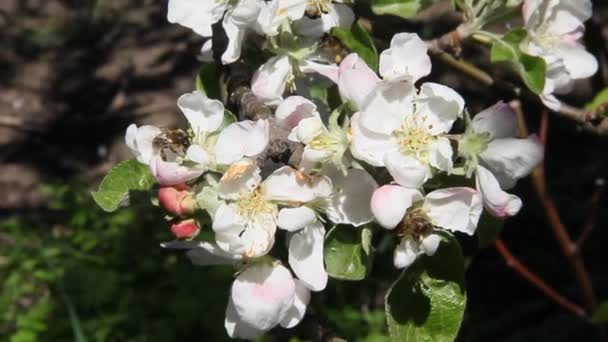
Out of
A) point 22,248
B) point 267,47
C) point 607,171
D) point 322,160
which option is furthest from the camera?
point 22,248

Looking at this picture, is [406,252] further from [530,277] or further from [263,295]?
[530,277]

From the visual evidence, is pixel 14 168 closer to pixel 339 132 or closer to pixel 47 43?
pixel 47 43

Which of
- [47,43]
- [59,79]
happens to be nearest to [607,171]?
[59,79]

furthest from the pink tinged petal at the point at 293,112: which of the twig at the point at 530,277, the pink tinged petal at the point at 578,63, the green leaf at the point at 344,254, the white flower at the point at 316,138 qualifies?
the twig at the point at 530,277

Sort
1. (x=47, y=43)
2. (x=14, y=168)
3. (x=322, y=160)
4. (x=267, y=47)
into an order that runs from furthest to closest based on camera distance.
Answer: (x=47, y=43), (x=14, y=168), (x=267, y=47), (x=322, y=160)

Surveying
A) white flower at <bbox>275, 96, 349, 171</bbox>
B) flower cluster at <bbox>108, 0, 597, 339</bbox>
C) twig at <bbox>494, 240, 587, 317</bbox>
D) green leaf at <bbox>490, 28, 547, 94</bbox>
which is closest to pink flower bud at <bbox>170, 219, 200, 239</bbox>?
flower cluster at <bbox>108, 0, 597, 339</bbox>

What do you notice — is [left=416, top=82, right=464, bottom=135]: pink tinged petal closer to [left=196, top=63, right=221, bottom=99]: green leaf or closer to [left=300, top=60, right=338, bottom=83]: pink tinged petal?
[left=300, top=60, right=338, bottom=83]: pink tinged petal

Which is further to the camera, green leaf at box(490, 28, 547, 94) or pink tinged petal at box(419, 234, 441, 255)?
green leaf at box(490, 28, 547, 94)
